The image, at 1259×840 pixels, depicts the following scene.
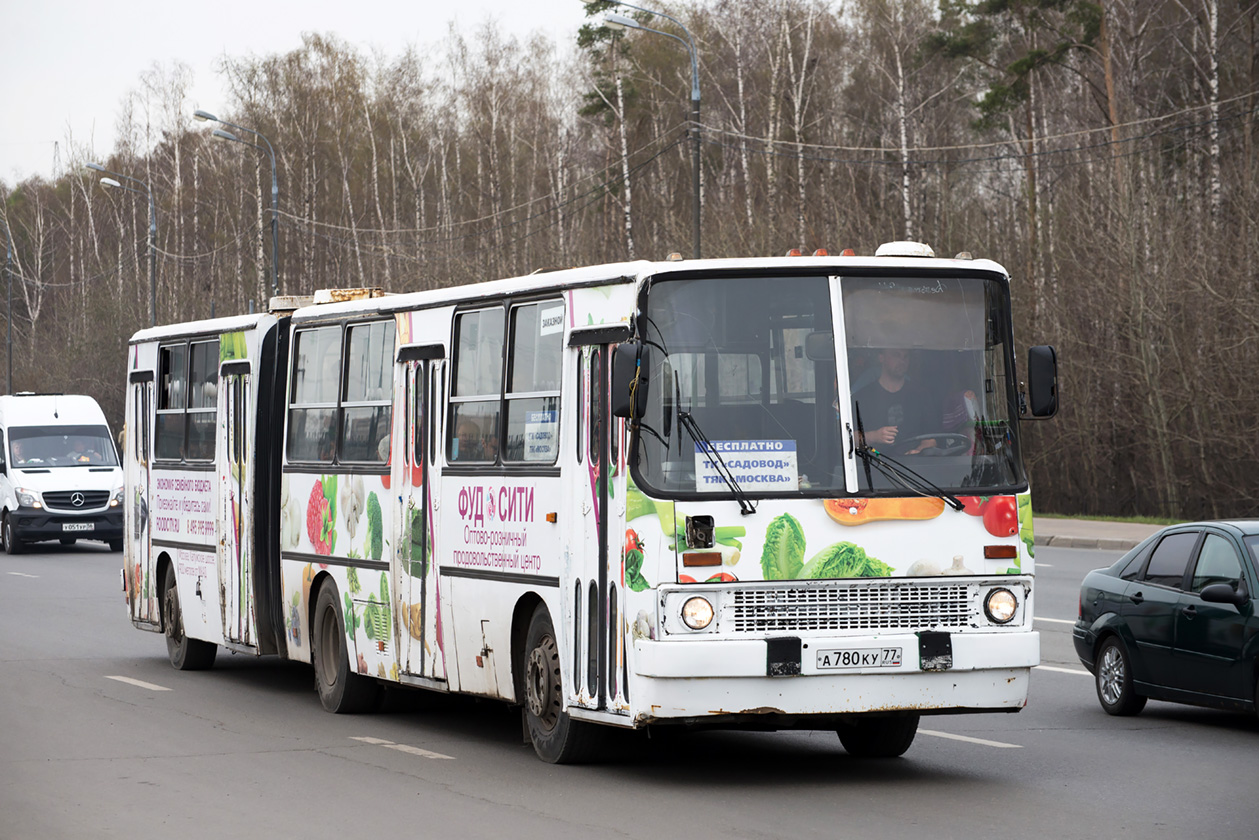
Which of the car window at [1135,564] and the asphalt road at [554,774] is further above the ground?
the car window at [1135,564]

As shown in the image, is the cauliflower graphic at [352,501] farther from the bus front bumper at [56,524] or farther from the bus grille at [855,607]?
the bus front bumper at [56,524]

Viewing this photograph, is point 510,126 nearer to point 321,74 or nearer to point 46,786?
point 321,74

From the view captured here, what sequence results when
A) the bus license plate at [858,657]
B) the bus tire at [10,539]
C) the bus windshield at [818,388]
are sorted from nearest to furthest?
the bus license plate at [858,657] → the bus windshield at [818,388] → the bus tire at [10,539]

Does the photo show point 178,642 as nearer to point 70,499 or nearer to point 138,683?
point 138,683

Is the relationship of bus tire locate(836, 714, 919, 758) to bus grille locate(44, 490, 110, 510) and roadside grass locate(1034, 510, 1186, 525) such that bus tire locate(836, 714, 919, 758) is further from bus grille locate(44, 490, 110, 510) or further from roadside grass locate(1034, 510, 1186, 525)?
bus grille locate(44, 490, 110, 510)

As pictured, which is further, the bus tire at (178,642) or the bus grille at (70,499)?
the bus grille at (70,499)

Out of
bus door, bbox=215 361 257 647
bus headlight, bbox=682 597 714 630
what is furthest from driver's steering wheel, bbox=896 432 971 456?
bus door, bbox=215 361 257 647

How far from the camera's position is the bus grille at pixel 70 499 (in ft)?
107

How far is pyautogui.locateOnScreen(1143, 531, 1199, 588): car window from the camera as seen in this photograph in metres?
12.0

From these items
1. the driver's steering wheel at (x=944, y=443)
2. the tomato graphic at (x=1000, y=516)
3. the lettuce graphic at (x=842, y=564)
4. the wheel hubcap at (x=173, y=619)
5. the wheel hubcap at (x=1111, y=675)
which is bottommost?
the wheel hubcap at (x=1111, y=675)

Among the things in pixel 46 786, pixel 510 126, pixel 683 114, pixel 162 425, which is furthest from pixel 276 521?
pixel 510 126

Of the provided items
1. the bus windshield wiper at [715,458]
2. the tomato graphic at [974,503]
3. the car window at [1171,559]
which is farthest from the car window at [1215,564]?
the bus windshield wiper at [715,458]

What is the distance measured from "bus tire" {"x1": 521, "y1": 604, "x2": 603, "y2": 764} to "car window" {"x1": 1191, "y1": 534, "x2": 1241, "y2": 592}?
164 inches

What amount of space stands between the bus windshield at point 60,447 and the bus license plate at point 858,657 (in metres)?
26.7
